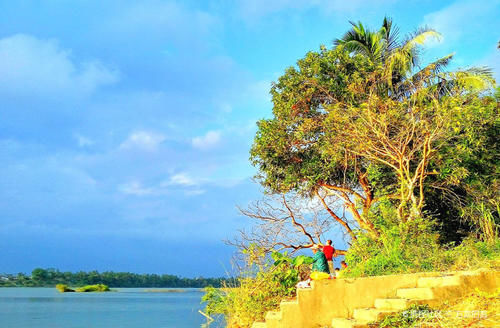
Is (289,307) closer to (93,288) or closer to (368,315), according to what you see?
(368,315)

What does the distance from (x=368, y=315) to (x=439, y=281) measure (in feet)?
3.59

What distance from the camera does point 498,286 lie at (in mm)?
6730

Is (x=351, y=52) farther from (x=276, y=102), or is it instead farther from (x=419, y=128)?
(x=419, y=128)

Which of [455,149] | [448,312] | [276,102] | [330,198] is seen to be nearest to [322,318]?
[448,312]

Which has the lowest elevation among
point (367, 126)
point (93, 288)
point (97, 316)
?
point (97, 316)

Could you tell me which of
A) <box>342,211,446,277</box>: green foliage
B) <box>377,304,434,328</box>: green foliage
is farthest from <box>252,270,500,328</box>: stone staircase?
<box>342,211,446,277</box>: green foliage

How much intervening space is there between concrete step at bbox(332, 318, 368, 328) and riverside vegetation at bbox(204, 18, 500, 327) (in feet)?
5.59

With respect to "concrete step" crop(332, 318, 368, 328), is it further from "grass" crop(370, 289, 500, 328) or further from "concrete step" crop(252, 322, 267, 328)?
"concrete step" crop(252, 322, 267, 328)

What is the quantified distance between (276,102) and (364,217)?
484 centimetres

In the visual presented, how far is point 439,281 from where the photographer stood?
6832mm

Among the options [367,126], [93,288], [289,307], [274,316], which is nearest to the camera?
[289,307]

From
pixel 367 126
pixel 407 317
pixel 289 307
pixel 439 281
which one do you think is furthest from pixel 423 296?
pixel 367 126

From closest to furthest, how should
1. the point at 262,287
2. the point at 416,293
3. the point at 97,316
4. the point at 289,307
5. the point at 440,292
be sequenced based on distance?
1. the point at 440,292
2. the point at 416,293
3. the point at 289,307
4. the point at 262,287
5. the point at 97,316

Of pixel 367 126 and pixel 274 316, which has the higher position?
pixel 367 126
